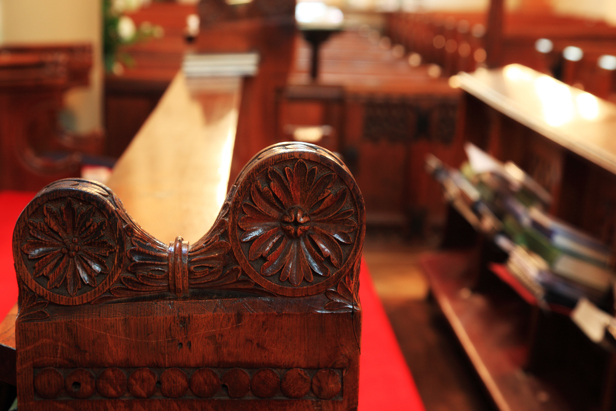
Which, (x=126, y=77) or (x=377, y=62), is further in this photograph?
(x=377, y=62)

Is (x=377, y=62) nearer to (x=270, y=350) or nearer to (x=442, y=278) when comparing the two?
(x=442, y=278)

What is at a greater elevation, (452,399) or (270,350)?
(270,350)

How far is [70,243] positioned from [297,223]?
270 millimetres

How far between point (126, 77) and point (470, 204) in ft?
9.15

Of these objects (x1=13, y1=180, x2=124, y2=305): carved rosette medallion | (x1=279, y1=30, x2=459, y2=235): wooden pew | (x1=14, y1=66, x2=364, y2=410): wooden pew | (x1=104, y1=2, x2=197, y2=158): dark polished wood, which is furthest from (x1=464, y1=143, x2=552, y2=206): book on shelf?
(x1=104, y1=2, x2=197, y2=158): dark polished wood

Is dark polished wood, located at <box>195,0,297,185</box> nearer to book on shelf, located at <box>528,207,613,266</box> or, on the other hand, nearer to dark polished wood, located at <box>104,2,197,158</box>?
book on shelf, located at <box>528,207,613,266</box>

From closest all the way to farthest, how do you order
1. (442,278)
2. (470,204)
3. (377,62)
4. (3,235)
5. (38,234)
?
1. (38,234)
2. (3,235)
3. (470,204)
4. (442,278)
5. (377,62)

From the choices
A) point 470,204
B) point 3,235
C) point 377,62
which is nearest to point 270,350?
point 3,235

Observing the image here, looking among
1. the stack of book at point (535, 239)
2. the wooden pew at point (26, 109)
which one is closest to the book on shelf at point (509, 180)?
the stack of book at point (535, 239)

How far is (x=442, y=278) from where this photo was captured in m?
3.28

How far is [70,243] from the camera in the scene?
29.5 inches

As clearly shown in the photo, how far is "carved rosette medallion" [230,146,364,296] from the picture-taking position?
29.6 inches

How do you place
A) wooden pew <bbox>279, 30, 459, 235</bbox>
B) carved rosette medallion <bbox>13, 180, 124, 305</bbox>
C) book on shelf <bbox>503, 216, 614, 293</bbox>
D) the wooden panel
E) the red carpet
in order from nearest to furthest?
carved rosette medallion <bbox>13, 180, 124, 305</bbox>, the red carpet, the wooden panel, book on shelf <bbox>503, 216, 614, 293</bbox>, wooden pew <bbox>279, 30, 459, 235</bbox>

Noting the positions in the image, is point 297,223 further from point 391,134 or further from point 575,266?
point 391,134
